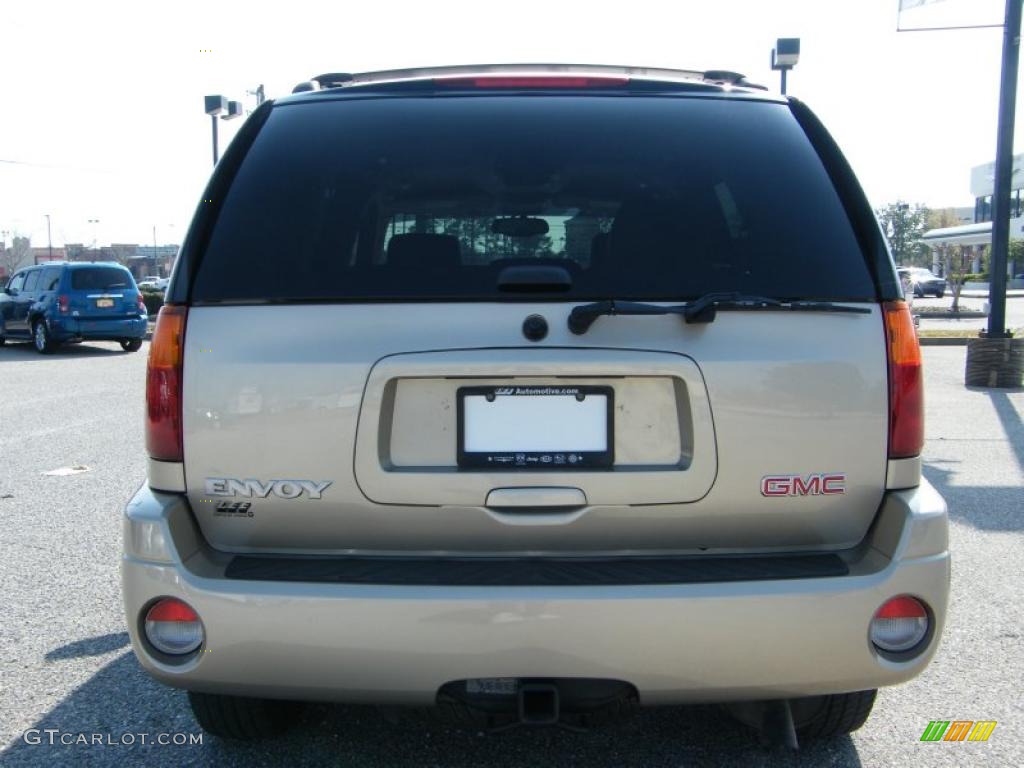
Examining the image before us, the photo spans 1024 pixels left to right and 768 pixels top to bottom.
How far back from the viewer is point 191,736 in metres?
2.98

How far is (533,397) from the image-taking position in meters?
2.31

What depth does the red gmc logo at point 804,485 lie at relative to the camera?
2.32 metres

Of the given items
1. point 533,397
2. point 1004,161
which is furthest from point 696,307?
point 1004,161

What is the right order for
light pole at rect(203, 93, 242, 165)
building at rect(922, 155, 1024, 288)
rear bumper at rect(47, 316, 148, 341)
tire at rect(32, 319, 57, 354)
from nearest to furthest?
rear bumper at rect(47, 316, 148, 341) → tire at rect(32, 319, 57, 354) → light pole at rect(203, 93, 242, 165) → building at rect(922, 155, 1024, 288)

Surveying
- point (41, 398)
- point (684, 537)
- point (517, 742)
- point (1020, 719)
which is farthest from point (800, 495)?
point (41, 398)

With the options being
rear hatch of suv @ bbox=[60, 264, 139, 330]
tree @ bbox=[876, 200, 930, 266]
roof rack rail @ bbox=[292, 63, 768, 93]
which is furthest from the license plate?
tree @ bbox=[876, 200, 930, 266]

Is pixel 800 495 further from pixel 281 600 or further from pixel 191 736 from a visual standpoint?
pixel 191 736

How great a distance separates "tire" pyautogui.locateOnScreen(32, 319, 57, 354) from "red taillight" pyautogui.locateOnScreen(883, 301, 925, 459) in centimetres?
1884

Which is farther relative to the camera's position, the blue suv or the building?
the building

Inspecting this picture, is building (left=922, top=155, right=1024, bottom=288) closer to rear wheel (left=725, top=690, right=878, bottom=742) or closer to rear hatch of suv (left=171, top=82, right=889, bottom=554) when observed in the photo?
rear wheel (left=725, top=690, right=878, bottom=742)

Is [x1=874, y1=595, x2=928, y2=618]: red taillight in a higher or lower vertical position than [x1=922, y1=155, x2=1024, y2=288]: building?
lower

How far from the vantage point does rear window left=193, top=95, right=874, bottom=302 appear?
7.77 feet

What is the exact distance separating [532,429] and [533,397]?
0.25 ft

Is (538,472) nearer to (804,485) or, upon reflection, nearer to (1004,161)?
(804,485)
